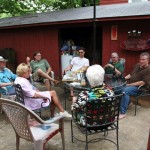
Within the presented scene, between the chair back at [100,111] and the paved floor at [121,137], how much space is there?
534 mm

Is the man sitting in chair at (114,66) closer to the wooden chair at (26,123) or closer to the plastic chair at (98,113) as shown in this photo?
the plastic chair at (98,113)

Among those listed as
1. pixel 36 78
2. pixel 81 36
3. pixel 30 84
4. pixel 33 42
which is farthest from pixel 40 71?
pixel 81 36

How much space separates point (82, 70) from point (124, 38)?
1.86m

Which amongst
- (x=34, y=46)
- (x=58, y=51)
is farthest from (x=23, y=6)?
(x=58, y=51)

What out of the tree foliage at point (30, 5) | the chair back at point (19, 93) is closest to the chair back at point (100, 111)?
the chair back at point (19, 93)

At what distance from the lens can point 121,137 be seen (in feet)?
11.5

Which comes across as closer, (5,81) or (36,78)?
(5,81)

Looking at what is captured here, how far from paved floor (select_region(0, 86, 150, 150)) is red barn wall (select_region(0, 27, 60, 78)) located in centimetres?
378

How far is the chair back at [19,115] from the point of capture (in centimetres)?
246

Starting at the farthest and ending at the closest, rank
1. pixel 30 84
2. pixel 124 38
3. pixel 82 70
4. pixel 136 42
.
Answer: pixel 124 38 < pixel 136 42 < pixel 82 70 < pixel 30 84

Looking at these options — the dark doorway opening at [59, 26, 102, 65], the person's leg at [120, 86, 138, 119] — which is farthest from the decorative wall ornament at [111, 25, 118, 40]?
the dark doorway opening at [59, 26, 102, 65]

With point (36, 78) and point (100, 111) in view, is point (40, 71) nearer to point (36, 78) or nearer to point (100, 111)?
point (36, 78)

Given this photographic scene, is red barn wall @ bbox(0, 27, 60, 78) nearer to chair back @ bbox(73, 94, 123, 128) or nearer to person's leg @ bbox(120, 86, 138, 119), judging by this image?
person's leg @ bbox(120, 86, 138, 119)

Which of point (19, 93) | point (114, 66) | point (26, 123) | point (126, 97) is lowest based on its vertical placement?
point (126, 97)
